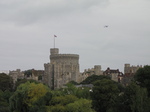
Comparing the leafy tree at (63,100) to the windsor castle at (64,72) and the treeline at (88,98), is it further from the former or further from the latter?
the windsor castle at (64,72)

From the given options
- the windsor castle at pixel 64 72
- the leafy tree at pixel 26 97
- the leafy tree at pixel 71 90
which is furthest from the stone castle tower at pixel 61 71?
the leafy tree at pixel 71 90

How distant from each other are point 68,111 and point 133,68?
362 feet

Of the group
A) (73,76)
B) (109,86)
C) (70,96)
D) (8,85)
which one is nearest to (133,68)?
(73,76)

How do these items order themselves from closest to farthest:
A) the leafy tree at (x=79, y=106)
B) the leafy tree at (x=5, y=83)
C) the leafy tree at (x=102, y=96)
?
the leafy tree at (x=79, y=106) → the leafy tree at (x=102, y=96) → the leafy tree at (x=5, y=83)

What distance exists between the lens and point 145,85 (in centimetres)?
5462

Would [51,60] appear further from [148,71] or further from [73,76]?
[148,71]

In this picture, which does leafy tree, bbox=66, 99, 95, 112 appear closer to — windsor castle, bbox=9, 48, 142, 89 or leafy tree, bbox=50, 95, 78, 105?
leafy tree, bbox=50, 95, 78, 105

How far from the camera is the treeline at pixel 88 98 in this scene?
4841 cm

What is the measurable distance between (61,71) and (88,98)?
89427mm

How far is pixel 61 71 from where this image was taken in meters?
145

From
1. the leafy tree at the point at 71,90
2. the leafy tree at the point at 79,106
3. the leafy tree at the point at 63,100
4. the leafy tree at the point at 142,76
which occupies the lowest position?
the leafy tree at the point at 79,106

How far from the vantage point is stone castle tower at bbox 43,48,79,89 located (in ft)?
453

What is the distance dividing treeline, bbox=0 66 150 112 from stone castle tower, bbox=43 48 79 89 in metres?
69.9

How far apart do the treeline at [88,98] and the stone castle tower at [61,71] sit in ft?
229
